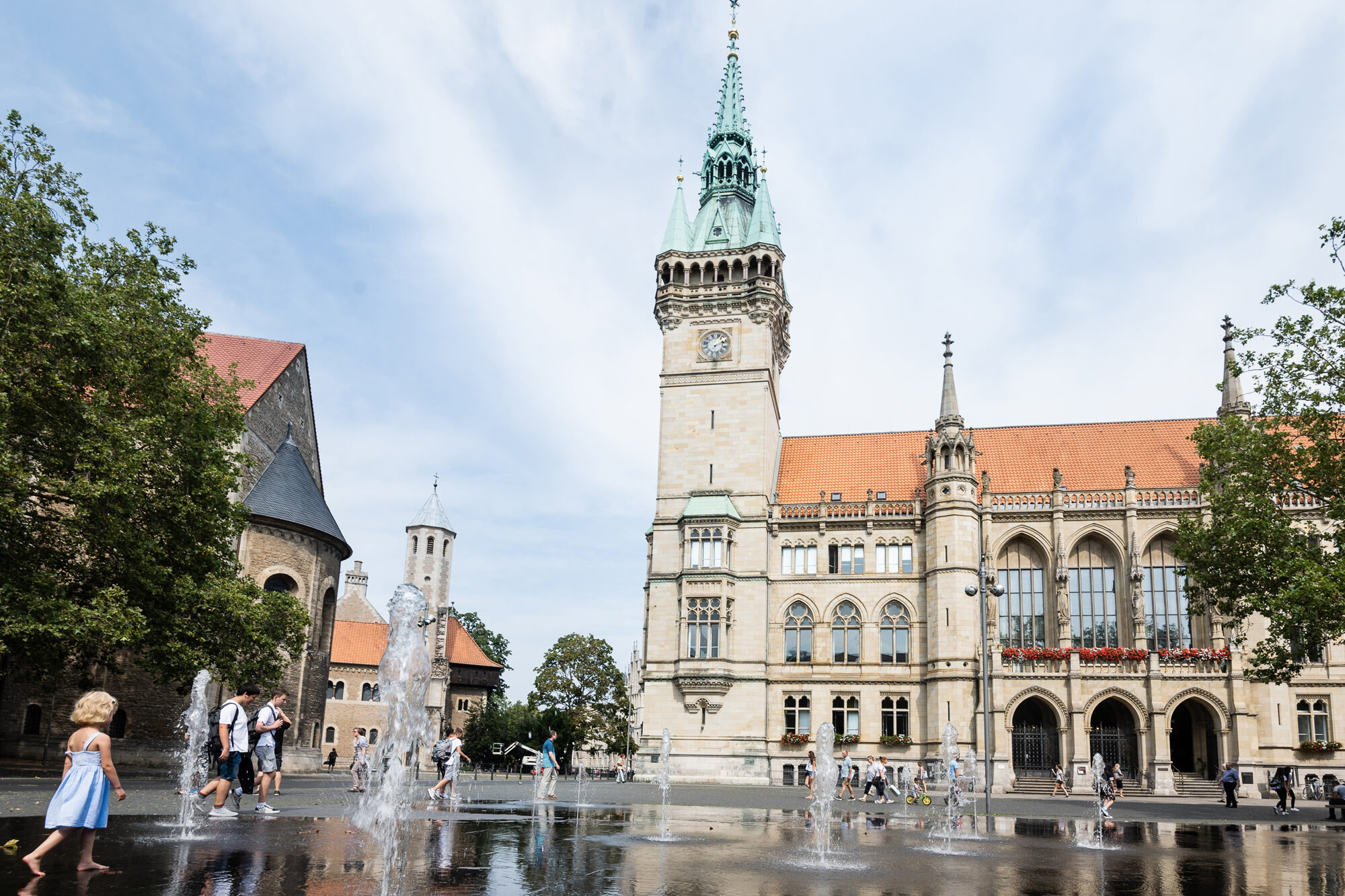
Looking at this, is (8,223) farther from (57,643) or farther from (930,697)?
(930,697)

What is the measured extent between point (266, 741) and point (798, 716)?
3362cm

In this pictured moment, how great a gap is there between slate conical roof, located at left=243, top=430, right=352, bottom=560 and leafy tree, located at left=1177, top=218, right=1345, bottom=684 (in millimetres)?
33032

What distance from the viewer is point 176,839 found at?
12453 millimetres

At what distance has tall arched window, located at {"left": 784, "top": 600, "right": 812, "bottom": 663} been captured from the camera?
47750 mm

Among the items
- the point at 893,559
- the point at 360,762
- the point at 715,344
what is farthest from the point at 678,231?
the point at 360,762

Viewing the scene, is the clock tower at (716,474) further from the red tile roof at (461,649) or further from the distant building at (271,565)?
the red tile roof at (461,649)

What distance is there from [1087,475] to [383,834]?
43123 millimetres

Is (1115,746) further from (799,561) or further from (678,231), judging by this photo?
(678,231)

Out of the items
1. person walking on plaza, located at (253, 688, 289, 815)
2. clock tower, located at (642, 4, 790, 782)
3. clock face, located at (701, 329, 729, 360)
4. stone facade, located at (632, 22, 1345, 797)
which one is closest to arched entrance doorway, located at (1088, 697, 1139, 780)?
stone facade, located at (632, 22, 1345, 797)

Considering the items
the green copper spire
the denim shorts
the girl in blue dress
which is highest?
the green copper spire

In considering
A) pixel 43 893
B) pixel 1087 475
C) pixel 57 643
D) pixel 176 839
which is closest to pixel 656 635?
pixel 1087 475

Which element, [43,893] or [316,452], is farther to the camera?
[316,452]

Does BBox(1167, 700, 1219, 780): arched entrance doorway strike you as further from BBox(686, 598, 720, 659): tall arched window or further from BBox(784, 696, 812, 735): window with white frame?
BBox(686, 598, 720, 659): tall arched window

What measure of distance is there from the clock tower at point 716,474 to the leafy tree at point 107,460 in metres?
21.9
